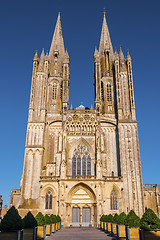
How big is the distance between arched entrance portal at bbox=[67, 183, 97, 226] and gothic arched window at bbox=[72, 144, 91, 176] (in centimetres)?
249

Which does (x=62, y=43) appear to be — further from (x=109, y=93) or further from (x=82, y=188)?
(x=82, y=188)

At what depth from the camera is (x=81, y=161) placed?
3553 cm

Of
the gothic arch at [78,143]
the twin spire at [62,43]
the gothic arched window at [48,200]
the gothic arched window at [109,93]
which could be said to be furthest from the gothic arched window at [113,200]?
the twin spire at [62,43]

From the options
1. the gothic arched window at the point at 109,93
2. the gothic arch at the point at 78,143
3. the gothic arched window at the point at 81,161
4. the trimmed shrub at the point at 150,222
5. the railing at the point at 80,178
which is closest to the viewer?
the trimmed shrub at the point at 150,222

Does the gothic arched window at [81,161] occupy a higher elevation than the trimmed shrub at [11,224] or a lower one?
higher

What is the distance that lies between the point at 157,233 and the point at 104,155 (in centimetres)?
2182

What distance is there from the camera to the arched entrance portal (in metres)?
32.3

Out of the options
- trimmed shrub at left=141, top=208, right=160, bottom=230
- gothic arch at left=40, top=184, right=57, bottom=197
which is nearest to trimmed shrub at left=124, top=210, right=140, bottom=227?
trimmed shrub at left=141, top=208, right=160, bottom=230

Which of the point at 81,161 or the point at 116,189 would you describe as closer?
the point at 116,189

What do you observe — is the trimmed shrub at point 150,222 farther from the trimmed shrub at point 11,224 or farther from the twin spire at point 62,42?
the twin spire at point 62,42

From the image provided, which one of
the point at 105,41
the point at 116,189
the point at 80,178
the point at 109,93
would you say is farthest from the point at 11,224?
the point at 105,41

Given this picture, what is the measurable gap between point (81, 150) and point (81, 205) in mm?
7807

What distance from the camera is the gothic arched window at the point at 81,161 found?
35000 mm

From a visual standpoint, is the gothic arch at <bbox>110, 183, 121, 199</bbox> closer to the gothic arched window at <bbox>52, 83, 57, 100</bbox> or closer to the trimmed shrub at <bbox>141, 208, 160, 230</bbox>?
the gothic arched window at <bbox>52, 83, 57, 100</bbox>
